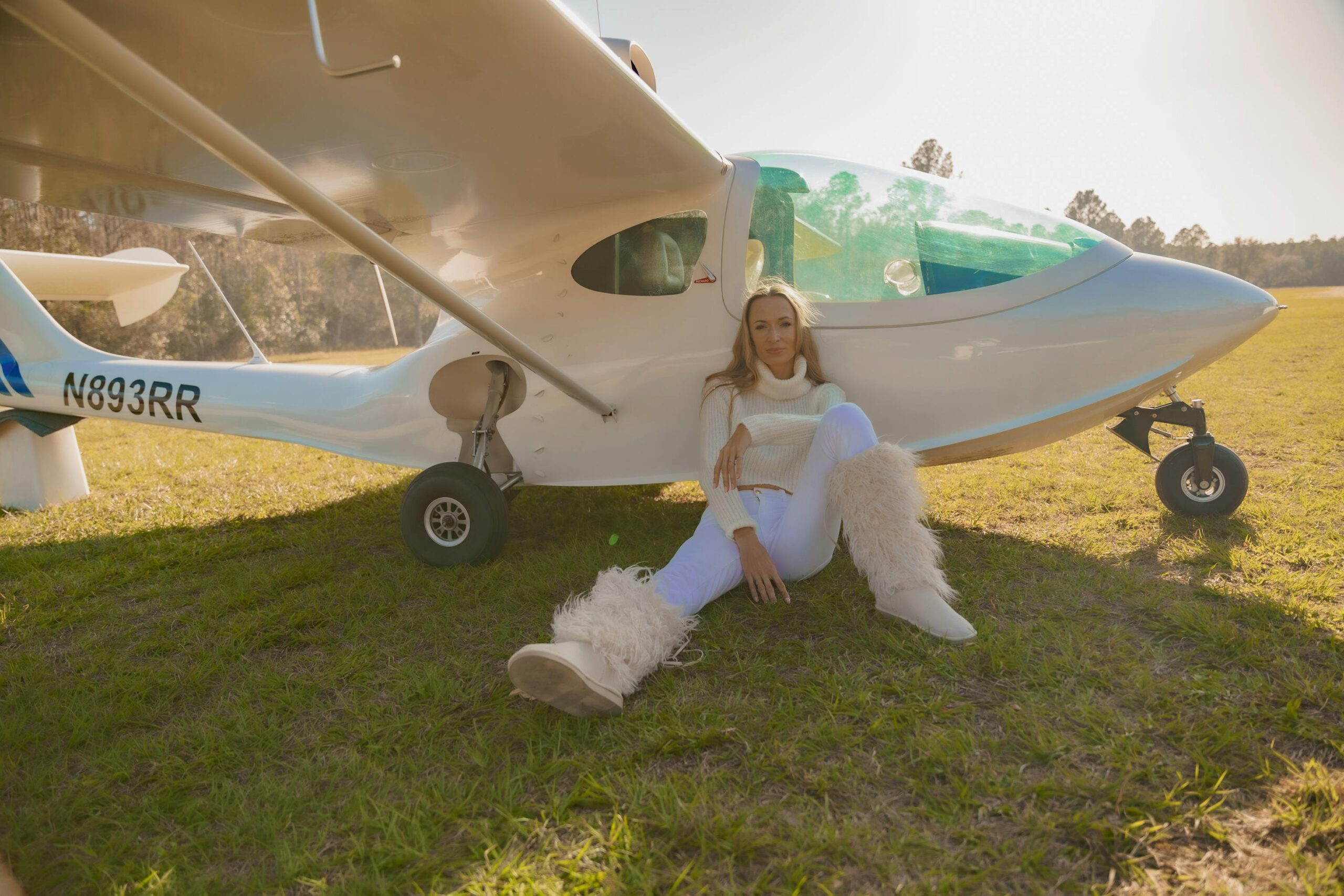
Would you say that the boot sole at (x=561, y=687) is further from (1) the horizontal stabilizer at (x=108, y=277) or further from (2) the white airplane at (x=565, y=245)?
(1) the horizontal stabilizer at (x=108, y=277)

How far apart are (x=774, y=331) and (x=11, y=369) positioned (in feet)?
16.8

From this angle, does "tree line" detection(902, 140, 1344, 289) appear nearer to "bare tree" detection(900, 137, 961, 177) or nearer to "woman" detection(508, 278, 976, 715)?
"bare tree" detection(900, 137, 961, 177)

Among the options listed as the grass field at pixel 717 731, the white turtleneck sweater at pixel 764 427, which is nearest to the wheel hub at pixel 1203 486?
the grass field at pixel 717 731

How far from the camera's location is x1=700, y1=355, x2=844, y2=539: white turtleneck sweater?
8.45ft

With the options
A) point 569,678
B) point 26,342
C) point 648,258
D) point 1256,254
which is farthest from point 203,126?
point 1256,254

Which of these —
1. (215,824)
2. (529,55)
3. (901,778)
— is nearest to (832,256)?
(529,55)

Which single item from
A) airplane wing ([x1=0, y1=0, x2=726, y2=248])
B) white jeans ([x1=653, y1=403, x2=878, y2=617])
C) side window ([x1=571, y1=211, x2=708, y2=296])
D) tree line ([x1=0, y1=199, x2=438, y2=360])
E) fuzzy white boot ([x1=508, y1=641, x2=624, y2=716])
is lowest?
fuzzy white boot ([x1=508, y1=641, x2=624, y2=716])

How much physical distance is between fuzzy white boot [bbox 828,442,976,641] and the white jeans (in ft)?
0.33

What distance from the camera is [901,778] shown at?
170cm

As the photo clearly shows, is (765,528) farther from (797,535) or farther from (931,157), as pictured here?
(931,157)

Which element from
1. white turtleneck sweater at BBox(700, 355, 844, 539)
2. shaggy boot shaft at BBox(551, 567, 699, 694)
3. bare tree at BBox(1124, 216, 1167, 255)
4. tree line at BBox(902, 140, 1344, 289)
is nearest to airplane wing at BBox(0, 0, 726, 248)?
white turtleneck sweater at BBox(700, 355, 844, 539)

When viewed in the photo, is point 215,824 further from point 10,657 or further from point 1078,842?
point 1078,842

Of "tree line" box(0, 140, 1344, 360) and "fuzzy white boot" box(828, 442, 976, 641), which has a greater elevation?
"tree line" box(0, 140, 1344, 360)

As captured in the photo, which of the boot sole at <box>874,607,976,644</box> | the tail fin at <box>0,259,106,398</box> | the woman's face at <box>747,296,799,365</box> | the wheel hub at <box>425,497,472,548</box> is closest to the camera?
the boot sole at <box>874,607,976,644</box>
